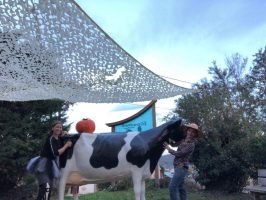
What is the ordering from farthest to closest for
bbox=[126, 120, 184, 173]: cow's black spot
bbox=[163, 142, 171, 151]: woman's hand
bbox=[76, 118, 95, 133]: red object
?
bbox=[76, 118, 95, 133]: red object, bbox=[163, 142, 171, 151]: woman's hand, bbox=[126, 120, 184, 173]: cow's black spot

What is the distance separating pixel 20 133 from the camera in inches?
422

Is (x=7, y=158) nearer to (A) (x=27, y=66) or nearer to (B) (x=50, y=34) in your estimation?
(A) (x=27, y=66)

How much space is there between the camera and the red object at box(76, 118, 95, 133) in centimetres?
740

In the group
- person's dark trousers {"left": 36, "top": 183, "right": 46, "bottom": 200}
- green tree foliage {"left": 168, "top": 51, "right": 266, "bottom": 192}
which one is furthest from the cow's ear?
green tree foliage {"left": 168, "top": 51, "right": 266, "bottom": 192}

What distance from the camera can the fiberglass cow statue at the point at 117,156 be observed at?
657 centimetres

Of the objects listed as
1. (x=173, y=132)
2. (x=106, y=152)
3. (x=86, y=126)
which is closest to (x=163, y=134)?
(x=173, y=132)

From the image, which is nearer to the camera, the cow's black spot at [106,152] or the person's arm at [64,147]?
the person's arm at [64,147]

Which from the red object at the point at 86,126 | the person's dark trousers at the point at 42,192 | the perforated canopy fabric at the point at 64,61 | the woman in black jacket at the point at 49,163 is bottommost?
the person's dark trousers at the point at 42,192

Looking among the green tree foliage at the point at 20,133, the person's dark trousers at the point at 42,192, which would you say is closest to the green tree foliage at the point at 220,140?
the green tree foliage at the point at 20,133

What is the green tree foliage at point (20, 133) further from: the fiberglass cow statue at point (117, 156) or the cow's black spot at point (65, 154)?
the fiberglass cow statue at point (117, 156)

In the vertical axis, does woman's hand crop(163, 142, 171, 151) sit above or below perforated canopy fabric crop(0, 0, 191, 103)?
below

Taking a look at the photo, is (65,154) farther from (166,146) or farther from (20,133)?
(20,133)

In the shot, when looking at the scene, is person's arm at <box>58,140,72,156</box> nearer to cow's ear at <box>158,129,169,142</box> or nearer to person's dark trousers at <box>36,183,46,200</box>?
person's dark trousers at <box>36,183,46,200</box>

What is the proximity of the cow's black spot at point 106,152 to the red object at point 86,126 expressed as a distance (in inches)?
27.3
